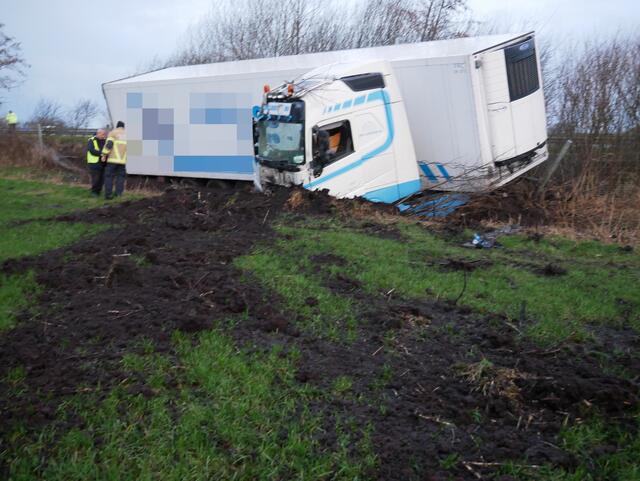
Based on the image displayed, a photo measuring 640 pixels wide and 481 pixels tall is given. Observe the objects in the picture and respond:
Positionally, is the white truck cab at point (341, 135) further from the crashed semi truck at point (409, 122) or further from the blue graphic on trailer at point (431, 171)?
the blue graphic on trailer at point (431, 171)

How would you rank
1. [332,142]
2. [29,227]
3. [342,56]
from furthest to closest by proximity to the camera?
[342,56] < [332,142] < [29,227]

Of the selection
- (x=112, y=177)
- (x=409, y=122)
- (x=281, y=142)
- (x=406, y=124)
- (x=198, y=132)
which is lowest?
(x=112, y=177)

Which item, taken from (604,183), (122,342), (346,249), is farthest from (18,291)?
(604,183)

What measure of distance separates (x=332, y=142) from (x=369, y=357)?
713 cm

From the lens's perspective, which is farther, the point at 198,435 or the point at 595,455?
the point at 198,435

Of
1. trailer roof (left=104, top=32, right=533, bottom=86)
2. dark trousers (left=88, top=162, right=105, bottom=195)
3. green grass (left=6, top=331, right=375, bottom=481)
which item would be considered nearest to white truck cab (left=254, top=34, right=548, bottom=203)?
trailer roof (left=104, top=32, right=533, bottom=86)

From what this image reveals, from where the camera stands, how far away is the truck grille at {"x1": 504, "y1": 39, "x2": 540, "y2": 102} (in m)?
12.1

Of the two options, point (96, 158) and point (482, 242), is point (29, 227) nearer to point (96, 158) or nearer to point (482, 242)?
point (96, 158)

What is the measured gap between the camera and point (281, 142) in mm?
11516

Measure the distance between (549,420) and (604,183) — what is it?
11.2 meters

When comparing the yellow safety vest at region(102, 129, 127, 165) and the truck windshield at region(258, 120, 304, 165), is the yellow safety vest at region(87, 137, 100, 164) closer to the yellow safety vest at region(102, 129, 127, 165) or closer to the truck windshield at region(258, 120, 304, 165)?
the yellow safety vest at region(102, 129, 127, 165)

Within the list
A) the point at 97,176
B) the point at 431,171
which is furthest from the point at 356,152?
the point at 97,176

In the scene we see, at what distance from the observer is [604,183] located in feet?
45.3

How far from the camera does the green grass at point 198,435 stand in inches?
136
